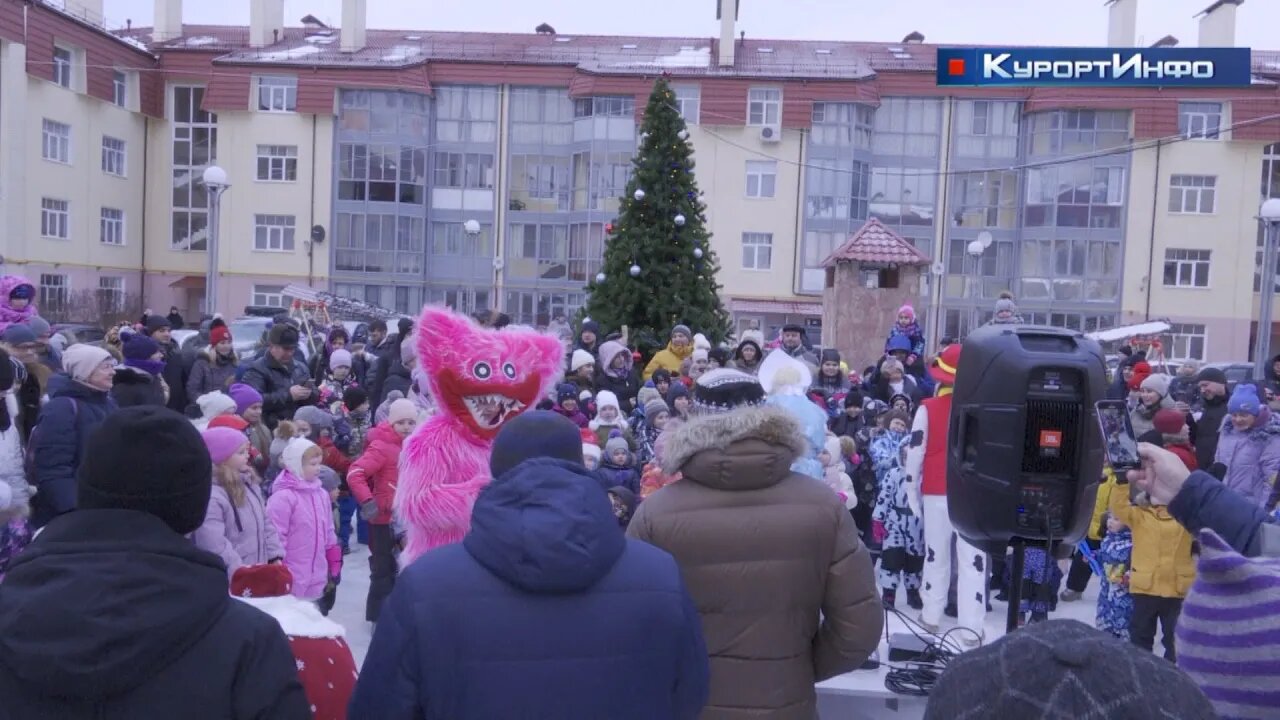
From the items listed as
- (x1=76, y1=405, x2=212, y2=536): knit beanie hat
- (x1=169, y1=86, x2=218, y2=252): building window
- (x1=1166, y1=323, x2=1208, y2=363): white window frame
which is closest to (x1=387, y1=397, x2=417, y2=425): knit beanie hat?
(x1=76, y1=405, x2=212, y2=536): knit beanie hat

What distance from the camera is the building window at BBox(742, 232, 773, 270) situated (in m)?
33.6

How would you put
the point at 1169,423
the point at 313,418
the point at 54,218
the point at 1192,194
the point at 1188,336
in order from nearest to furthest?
the point at 1169,423 → the point at 313,418 → the point at 54,218 → the point at 1192,194 → the point at 1188,336

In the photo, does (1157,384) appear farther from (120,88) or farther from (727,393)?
(120,88)

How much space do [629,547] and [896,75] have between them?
34.1m

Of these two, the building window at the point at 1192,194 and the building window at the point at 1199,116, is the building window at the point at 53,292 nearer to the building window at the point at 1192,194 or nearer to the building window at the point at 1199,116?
the building window at the point at 1192,194

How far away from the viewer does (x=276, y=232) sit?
34406 millimetres

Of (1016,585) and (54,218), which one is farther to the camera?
(54,218)

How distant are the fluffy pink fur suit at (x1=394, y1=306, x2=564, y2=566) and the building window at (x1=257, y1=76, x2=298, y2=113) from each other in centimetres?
3226

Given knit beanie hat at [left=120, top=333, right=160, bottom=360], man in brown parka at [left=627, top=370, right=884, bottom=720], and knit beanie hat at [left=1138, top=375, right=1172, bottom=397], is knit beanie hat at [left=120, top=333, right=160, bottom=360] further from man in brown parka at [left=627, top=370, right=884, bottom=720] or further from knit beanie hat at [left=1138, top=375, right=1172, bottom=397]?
knit beanie hat at [left=1138, top=375, right=1172, bottom=397]

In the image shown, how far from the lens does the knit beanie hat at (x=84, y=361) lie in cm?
491

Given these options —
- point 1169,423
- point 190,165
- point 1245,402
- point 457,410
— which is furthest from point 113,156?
point 1169,423

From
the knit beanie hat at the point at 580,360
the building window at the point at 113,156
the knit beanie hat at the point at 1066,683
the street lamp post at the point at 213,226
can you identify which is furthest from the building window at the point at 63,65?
the knit beanie hat at the point at 1066,683

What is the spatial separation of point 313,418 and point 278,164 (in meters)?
29.7

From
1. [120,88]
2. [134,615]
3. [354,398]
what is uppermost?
[120,88]
